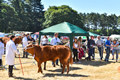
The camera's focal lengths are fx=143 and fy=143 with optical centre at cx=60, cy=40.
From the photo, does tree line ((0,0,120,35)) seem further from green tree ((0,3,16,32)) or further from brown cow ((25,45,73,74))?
brown cow ((25,45,73,74))

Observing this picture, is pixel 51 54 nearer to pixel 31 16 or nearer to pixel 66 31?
pixel 66 31

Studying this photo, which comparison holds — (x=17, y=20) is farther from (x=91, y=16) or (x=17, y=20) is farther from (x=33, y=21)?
(x=91, y=16)

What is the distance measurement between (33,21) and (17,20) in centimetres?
795

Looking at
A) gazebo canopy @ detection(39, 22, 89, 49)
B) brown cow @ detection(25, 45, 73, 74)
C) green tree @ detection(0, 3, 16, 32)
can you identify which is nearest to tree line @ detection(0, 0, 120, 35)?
green tree @ detection(0, 3, 16, 32)

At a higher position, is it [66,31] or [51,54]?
[66,31]

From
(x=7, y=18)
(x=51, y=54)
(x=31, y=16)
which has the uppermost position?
(x=31, y=16)

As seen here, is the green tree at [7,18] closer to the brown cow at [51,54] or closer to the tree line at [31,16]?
the tree line at [31,16]

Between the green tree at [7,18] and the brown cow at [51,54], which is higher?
the green tree at [7,18]

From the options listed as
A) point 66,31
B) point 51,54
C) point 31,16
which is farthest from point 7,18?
point 51,54

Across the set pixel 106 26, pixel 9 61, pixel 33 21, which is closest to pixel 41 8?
pixel 33 21

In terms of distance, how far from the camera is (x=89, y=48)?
11336 millimetres

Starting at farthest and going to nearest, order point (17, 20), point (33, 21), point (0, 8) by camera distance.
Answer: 1. point (33, 21)
2. point (17, 20)
3. point (0, 8)

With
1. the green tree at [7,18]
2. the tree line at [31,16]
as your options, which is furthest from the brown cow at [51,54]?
the green tree at [7,18]

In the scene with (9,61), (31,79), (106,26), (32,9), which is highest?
(32,9)
